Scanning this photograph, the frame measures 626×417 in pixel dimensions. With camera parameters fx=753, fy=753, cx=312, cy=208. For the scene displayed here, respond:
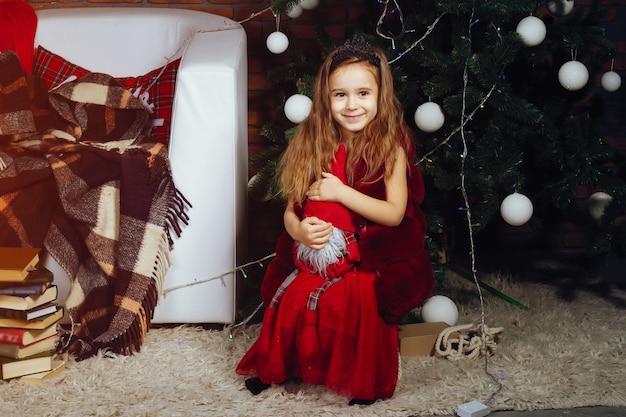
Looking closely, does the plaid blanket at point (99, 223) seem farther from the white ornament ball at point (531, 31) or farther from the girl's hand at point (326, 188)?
the white ornament ball at point (531, 31)

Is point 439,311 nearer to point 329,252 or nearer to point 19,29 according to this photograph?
point 329,252

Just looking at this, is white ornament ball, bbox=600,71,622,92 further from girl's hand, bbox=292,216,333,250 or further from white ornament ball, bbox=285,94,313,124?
girl's hand, bbox=292,216,333,250

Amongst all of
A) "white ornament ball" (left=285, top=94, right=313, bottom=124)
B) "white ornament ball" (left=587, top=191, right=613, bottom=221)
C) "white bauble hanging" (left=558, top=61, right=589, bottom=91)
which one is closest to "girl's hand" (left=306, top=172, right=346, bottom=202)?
"white ornament ball" (left=285, top=94, right=313, bottom=124)

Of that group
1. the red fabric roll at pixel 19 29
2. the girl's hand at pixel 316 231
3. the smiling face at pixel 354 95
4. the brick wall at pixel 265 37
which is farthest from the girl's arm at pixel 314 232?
the red fabric roll at pixel 19 29

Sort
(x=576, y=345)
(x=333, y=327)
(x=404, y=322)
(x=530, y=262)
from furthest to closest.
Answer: (x=530, y=262) → (x=404, y=322) → (x=576, y=345) → (x=333, y=327)

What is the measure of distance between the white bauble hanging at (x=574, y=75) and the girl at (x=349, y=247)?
0.58 meters

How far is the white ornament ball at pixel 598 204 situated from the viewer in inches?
87.2

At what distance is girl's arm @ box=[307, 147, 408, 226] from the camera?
168cm

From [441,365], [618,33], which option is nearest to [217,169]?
[441,365]

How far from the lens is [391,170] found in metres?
1.72

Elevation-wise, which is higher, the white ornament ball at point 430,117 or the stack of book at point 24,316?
the white ornament ball at point 430,117

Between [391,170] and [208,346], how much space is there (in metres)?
0.69

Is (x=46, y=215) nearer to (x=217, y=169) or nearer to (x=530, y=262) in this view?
(x=217, y=169)

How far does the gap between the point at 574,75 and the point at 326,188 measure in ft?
2.79
